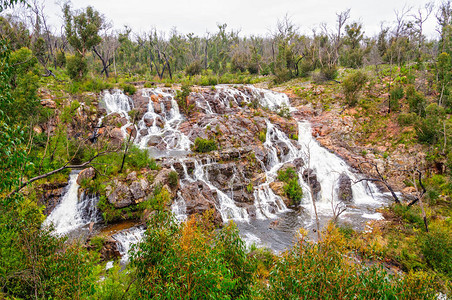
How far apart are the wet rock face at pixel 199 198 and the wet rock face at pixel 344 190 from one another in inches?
409

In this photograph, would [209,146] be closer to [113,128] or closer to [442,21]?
[113,128]

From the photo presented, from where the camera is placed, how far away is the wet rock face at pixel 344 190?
1910cm

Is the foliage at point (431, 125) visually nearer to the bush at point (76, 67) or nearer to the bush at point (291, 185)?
the bush at point (291, 185)

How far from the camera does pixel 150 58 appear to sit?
5134 cm

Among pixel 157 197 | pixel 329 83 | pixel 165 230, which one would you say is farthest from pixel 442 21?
pixel 165 230

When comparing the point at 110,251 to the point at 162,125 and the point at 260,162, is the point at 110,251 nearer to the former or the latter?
the point at 260,162

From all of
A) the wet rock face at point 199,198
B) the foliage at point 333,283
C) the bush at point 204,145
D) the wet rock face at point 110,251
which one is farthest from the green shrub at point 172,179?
the foliage at point 333,283

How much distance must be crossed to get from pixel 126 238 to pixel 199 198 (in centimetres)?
527

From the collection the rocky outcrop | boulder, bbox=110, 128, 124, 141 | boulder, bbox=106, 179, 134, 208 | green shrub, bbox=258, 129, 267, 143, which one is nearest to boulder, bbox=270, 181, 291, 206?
green shrub, bbox=258, 129, 267, 143

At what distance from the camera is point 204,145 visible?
20547 mm

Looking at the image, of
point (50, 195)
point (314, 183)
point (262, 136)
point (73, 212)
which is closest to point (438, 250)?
point (314, 183)

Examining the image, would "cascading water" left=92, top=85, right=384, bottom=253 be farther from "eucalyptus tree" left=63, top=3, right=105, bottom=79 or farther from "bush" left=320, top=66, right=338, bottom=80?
"bush" left=320, top=66, right=338, bottom=80

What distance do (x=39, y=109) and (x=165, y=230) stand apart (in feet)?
61.0

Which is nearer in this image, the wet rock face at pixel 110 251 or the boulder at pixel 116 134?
the wet rock face at pixel 110 251
